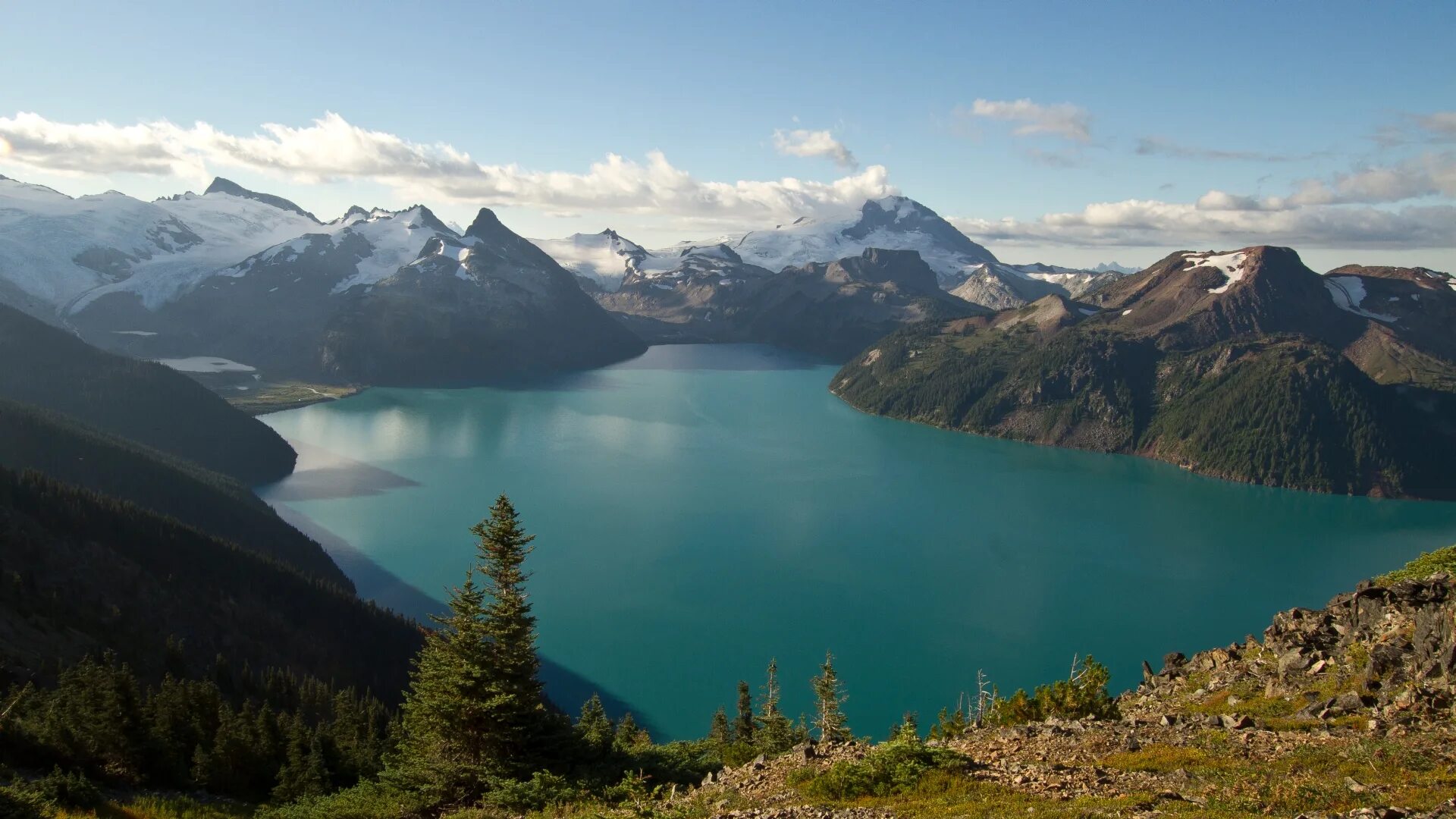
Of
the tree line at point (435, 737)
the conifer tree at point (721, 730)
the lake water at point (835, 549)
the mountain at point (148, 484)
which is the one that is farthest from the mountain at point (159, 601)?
the conifer tree at point (721, 730)

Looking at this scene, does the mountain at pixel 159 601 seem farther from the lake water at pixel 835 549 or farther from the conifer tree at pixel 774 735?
the conifer tree at pixel 774 735

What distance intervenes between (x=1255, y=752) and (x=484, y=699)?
18.6 m

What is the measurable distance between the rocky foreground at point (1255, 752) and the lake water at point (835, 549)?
37815 mm

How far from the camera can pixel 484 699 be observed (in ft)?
77.9

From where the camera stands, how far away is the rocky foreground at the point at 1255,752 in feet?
48.8

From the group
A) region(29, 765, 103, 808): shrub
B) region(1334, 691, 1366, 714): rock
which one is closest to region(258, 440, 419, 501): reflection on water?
region(29, 765, 103, 808): shrub

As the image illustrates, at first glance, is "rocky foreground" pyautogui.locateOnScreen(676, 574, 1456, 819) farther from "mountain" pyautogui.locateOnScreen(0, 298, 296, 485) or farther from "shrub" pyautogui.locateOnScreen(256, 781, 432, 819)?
"mountain" pyautogui.locateOnScreen(0, 298, 296, 485)

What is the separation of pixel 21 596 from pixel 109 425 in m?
98.0

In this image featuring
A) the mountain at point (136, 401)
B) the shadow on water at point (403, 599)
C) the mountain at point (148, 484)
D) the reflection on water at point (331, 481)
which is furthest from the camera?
the mountain at point (136, 401)

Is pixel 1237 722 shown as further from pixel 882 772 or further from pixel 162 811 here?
pixel 162 811

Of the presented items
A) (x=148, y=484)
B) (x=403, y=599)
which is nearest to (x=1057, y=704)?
(x=403, y=599)

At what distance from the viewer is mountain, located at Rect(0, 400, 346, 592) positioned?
88.1 meters

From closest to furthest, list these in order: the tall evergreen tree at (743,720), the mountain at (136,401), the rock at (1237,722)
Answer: the rock at (1237,722), the tall evergreen tree at (743,720), the mountain at (136,401)

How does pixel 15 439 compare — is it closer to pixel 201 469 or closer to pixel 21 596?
pixel 201 469
